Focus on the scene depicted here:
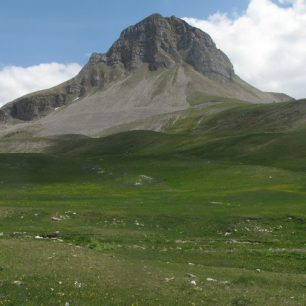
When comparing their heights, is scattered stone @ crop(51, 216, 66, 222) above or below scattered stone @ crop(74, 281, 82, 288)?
below

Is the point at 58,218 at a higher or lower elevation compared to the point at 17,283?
lower

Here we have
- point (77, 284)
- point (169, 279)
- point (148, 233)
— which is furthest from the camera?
point (148, 233)

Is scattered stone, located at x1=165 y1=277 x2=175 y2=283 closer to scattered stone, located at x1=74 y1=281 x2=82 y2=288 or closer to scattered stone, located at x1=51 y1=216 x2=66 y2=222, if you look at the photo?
scattered stone, located at x1=74 y1=281 x2=82 y2=288

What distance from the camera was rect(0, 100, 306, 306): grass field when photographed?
2269 centimetres

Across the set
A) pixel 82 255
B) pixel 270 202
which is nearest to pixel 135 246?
pixel 82 255

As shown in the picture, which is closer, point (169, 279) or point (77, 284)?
point (77, 284)

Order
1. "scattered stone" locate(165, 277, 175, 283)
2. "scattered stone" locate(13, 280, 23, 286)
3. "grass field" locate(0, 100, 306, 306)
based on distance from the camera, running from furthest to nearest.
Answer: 1. "scattered stone" locate(165, 277, 175, 283)
2. "grass field" locate(0, 100, 306, 306)
3. "scattered stone" locate(13, 280, 23, 286)

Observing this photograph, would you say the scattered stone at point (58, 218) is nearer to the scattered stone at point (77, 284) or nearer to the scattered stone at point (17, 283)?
the scattered stone at point (17, 283)

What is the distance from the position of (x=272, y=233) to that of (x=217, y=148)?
98.2m

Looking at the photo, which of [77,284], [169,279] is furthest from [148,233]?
[77,284]

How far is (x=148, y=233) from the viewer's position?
140ft

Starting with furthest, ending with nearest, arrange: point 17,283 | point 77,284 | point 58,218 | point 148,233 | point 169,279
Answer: point 58,218 → point 148,233 → point 169,279 → point 77,284 → point 17,283

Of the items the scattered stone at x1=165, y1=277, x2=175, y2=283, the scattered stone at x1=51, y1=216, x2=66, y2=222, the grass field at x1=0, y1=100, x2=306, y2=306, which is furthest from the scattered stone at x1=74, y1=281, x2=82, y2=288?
the scattered stone at x1=51, y1=216, x2=66, y2=222

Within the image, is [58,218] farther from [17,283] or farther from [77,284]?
[77,284]
